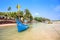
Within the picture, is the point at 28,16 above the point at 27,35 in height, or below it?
above

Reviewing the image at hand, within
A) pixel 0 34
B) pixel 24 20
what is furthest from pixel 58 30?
pixel 0 34

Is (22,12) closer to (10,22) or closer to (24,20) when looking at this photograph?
(24,20)

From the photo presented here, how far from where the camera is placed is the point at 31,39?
8.45 feet

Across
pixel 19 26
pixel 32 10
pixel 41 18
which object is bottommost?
pixel 19 26

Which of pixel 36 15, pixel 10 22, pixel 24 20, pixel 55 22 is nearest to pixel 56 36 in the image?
pixel 55 22

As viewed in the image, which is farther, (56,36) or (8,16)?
(8,16)

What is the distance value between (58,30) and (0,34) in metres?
1.43

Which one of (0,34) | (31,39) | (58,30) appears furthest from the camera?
(58,30)

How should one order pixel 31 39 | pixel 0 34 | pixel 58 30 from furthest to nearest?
1. pixel 58 30
2. pixel 0 34
3. pixel 31 39

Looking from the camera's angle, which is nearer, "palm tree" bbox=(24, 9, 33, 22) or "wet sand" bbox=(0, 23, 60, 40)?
"wet sand" bbox=(0, 23, 60, 40)

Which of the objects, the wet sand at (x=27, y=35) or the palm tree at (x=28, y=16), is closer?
the wet sand at (x=27, y=35)

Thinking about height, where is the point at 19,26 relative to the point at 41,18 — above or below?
below

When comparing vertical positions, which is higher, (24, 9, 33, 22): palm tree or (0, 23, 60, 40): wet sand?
(24, 9, 33, 22): palm tree

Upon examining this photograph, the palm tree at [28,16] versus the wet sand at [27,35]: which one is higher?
the palm tree at [28,16]
